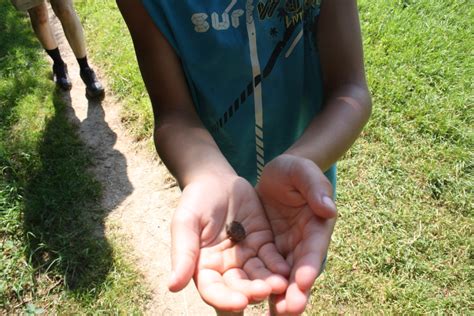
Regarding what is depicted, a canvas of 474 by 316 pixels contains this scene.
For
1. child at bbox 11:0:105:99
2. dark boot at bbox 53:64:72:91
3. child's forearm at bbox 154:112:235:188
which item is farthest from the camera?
dark boot at bbox 53:64:72:91

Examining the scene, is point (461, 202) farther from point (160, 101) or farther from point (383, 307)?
point (160, 101)

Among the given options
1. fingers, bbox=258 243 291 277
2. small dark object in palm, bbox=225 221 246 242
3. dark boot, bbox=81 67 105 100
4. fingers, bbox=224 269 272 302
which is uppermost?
small dark object in palm, bbox=225 221 246 242

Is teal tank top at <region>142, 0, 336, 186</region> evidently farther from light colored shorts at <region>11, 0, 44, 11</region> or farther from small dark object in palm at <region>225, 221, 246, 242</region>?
light colored shorts at <region>11, 0, 44, 11</region>

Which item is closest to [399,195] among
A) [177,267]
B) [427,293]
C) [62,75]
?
[427,293]

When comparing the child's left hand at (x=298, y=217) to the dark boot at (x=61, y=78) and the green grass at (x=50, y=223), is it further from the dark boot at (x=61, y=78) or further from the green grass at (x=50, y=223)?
the dark boot at (x=61, y=78)

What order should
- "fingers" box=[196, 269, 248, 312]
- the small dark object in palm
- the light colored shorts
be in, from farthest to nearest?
the light colored shorts → the small dark object in palm → "fingers" box=[196, 269, 248, 312]

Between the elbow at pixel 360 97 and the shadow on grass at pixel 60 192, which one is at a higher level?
the elbow at pixel 360 97

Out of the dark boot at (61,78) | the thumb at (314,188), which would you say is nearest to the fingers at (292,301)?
the thumb at (314,188)

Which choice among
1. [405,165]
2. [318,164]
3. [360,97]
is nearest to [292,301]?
[318,164]

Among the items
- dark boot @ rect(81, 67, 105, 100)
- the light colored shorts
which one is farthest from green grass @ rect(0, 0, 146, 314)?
the light colored shorts
